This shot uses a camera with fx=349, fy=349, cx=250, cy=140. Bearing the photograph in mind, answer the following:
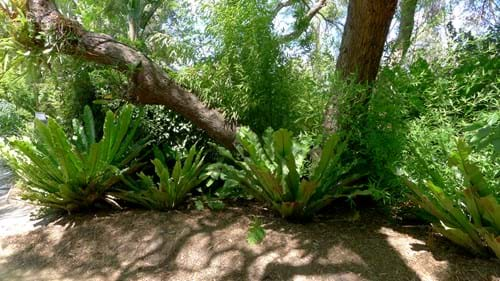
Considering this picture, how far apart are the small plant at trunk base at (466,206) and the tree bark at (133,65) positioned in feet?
5.82

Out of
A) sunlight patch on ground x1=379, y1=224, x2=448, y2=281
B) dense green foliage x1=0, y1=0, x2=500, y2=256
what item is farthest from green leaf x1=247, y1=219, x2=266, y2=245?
sunlight patch on ground x1=379, y1=224, x2=448, y2=281

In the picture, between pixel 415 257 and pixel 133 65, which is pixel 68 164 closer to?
pixel 133 65

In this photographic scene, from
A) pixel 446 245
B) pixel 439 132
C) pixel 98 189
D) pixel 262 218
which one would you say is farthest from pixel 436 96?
pixel 98 189

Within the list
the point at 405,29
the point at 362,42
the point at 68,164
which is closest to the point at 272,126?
the point at 362,42

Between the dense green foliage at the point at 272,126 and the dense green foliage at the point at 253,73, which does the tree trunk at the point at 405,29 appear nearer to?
the dense green foliage at the point at 272,126

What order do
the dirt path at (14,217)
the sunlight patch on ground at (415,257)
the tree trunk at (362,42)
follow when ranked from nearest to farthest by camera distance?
the sunlight patch on ground at (415,257), the tree trunk at (362,42), the dirt path at (14,217)

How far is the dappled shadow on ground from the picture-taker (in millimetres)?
1966

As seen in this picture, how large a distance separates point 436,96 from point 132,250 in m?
2.33

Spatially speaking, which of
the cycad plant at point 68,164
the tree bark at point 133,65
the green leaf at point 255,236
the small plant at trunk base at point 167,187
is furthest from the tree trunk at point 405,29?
the cycad plant at point 68,164

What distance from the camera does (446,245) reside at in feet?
7.07

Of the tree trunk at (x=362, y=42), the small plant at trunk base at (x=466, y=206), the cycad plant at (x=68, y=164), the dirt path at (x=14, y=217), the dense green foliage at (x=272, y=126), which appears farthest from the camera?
the dirt path at (x=14, y=217)

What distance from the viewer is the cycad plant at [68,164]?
109 inches

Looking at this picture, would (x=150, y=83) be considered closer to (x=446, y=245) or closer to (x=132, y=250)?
(x=132, y=250)

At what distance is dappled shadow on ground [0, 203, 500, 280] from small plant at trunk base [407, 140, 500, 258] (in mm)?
133
